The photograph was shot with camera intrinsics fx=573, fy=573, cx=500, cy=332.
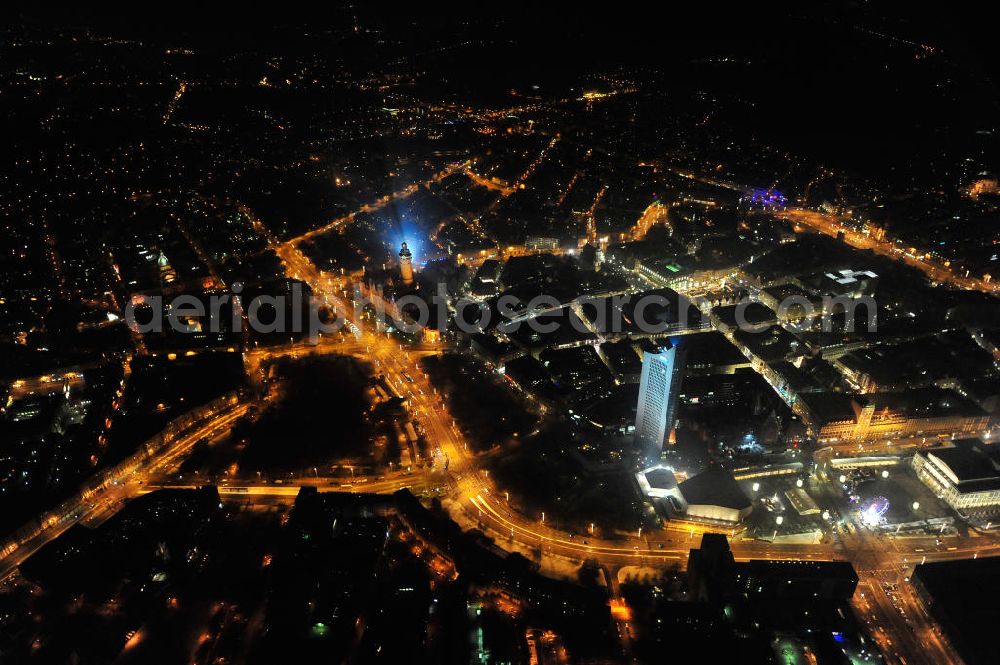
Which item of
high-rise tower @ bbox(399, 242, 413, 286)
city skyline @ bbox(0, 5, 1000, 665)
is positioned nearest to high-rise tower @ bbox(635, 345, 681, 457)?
city skyline @ bbox(0, 5, 1000, 665)

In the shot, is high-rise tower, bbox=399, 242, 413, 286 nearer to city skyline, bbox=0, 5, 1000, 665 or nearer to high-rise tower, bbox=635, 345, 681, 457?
city skyline, bbox=0, 5, 1000, 665

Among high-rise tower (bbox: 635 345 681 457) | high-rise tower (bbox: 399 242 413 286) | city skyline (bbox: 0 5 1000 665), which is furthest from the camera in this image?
high-rise tower (bbox: 399 242 413 286)

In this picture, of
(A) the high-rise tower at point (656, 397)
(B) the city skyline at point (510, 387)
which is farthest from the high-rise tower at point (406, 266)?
(A) the high-rise tower at point (656, 397)

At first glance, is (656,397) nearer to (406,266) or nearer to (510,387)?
(510,387)

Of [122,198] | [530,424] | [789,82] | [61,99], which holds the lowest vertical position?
[530,424]

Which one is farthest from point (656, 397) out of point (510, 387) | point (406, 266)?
point (406, 266)

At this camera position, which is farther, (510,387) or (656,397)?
(510,387)

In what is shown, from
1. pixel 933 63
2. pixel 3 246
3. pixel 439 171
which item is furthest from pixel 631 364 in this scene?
pixel 933 63

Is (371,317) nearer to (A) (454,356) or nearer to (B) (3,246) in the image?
(A) (454,356)
